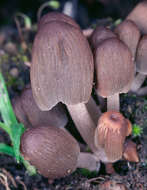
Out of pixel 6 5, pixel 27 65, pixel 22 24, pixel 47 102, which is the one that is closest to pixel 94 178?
pixel 47 102

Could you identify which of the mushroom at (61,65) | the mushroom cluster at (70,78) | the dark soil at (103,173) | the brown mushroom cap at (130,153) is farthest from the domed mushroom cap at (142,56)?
the brown mushroom cap at (130,153)

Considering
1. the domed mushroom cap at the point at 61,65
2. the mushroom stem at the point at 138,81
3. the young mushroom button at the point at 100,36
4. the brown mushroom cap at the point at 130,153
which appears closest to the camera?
the domed mushroom cap at the point at 61,65

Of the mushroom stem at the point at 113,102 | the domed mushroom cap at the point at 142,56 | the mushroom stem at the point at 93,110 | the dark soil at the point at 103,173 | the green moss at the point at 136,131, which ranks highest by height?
the domed mushroom cap at the point at 142,56

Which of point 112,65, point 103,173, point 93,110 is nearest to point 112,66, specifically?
point 112,65

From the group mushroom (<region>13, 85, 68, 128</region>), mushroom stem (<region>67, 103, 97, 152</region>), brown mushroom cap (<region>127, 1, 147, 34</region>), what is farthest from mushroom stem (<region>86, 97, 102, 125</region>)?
brown mushroom cap (<region>127, 1, 147, 34</region>)

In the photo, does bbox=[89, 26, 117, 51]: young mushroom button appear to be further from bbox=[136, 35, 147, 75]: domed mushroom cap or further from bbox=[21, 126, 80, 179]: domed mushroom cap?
bbox=[21, 126, 80, 179]: domed mushroom cap

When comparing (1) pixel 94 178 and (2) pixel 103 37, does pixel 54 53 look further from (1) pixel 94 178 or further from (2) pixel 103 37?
(1) pixel 94 178

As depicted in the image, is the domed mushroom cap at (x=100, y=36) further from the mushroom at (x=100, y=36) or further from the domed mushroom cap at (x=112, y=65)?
the domed mushroom cap at (x=112, y=65)

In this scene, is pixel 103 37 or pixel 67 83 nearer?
pixel 67 83
